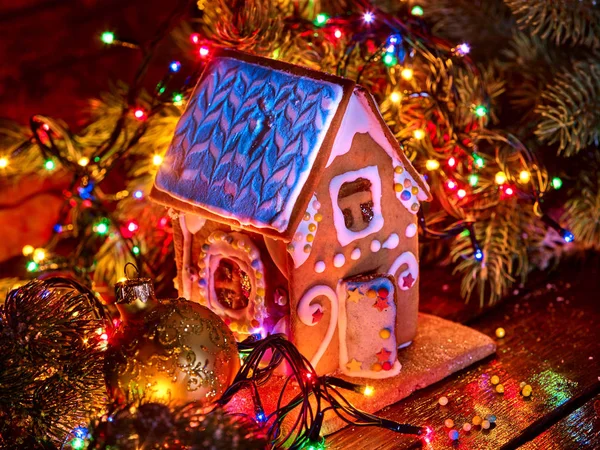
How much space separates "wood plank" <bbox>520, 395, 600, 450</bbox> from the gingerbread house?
232 millimetres

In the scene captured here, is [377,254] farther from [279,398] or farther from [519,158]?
[519,158]

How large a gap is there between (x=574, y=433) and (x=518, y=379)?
153mm

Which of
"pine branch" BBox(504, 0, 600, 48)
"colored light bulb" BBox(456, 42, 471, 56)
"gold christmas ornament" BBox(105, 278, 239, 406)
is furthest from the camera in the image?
"pine branch" BBox(504, 0, 600, 48)

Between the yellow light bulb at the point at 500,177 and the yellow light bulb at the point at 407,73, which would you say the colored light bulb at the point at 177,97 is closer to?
the yellow light bulb at the point at 407,73

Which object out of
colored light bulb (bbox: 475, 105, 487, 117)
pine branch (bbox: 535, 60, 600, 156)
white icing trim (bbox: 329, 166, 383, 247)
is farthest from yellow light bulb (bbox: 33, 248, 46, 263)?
pine branch (bbox: 535, 60, 600, 156)

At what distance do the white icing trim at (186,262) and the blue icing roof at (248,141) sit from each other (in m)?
0.09

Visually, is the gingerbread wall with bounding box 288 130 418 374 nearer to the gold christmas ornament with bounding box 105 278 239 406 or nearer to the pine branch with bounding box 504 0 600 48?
the gold christmas ornament with bounding box 105 278 239 406

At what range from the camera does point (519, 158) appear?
1.59 meters

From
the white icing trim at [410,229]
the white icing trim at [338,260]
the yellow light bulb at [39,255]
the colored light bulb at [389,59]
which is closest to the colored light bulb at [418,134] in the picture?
the colored light bulb at [389,59]

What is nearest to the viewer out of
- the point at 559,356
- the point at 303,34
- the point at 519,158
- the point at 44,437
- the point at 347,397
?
the point at 44,437

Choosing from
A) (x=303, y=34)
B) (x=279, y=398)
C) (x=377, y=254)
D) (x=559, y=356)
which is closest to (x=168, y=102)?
(x=303, y=34)

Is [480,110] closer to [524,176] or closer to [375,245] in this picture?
[524,176]

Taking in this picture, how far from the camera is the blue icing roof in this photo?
1138 millimetres

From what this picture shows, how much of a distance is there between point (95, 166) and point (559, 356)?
35.4 inches
